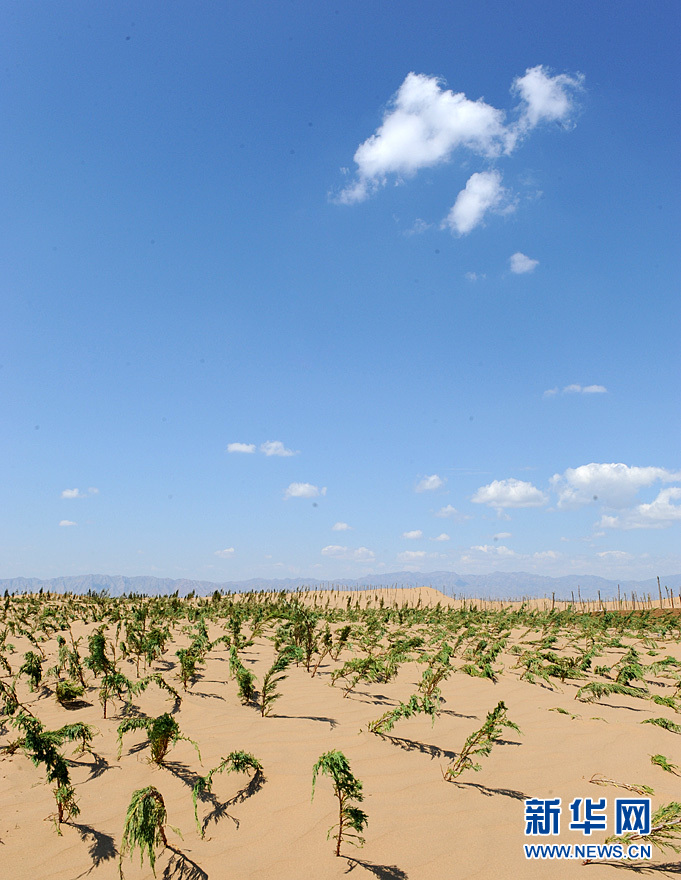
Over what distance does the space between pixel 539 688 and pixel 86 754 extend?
5.66m

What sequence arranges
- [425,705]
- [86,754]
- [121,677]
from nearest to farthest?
[86,754] → [425,705] → [121,677]

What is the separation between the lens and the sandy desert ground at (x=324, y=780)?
2602 millimetres

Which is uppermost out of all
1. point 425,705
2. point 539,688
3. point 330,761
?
point 330,761

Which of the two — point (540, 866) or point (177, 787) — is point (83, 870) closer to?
point (177, 787)

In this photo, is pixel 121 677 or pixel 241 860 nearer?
pixel 241 860

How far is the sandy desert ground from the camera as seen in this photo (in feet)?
8.54

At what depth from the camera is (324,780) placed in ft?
11.2

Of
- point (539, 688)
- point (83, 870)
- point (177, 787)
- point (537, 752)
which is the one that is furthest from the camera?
point (539, 688)

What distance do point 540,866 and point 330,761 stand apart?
1283 millimetres

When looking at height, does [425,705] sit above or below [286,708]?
above

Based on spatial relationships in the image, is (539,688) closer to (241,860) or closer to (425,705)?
(425,705)

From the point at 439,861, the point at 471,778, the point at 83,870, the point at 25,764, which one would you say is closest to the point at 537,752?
Answer: the point at 471,778

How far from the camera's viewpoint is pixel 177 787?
3297 mm

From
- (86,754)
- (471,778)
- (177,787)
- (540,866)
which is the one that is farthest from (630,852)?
(86,754)
